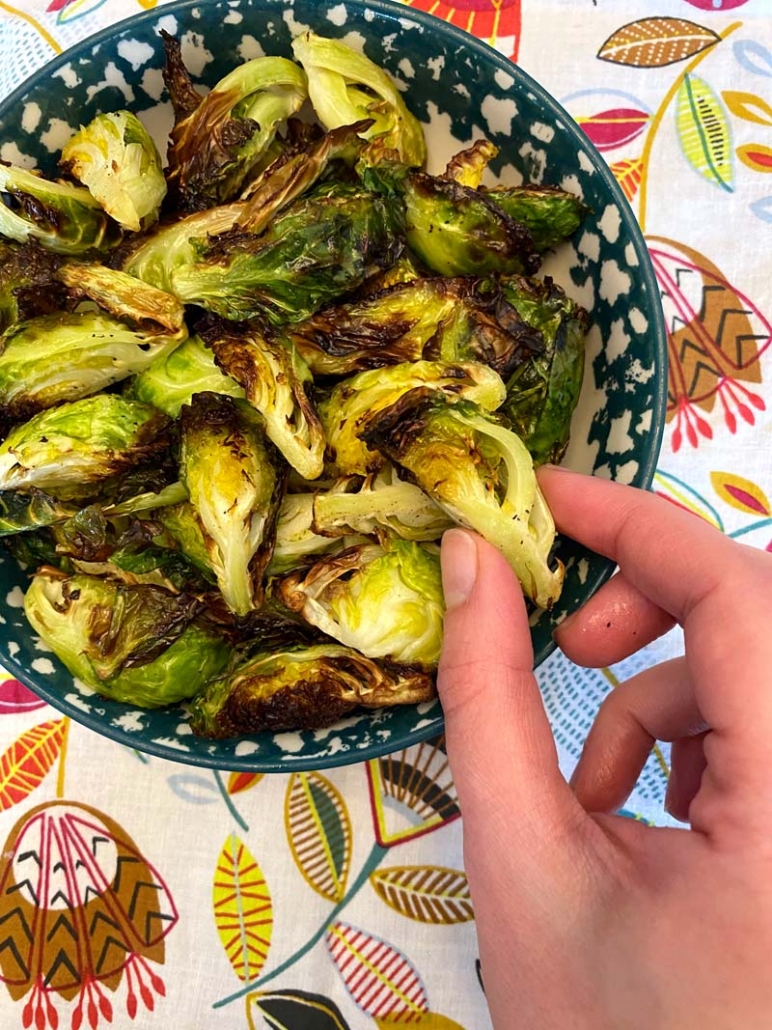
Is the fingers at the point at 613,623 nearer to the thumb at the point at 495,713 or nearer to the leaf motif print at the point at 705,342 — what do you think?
the thumb at the point at 495,713

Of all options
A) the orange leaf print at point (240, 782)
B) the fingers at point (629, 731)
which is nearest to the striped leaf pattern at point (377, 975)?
the orange leaf print at point (240, 782)

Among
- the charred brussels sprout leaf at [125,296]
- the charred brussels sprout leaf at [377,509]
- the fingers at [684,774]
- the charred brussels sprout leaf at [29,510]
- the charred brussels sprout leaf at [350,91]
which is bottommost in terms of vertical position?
the fingers at [684,774]

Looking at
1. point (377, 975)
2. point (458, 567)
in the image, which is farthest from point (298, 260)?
point (377, 975)

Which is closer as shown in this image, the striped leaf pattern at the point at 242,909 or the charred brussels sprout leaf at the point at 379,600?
the charred brussels sprout leaf at the point at 379,600

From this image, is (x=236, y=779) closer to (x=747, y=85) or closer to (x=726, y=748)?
(x=726, y=748)

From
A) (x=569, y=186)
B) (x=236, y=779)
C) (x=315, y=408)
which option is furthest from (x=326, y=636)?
(x=569, y=186)

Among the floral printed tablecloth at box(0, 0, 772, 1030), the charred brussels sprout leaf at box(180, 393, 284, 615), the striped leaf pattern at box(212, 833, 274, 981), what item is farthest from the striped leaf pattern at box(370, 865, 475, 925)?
the charred brussels sprout leaf at box(180, 393, 284, 615)
